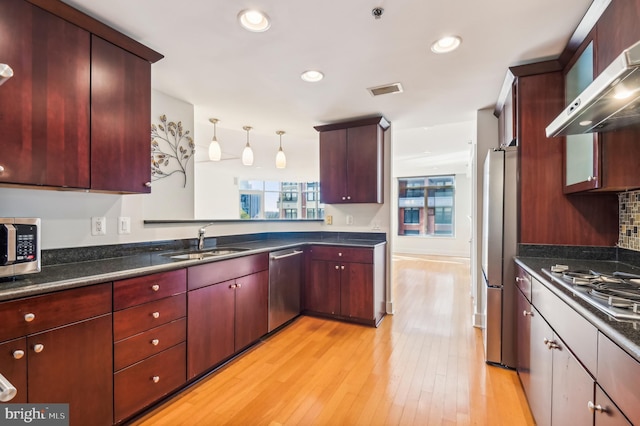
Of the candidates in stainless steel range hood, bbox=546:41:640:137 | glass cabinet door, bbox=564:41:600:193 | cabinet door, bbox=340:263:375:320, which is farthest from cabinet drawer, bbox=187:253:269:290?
glass cabinet door, bbox=564:41:600:193

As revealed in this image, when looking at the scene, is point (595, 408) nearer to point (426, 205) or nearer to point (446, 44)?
point (446, 44)

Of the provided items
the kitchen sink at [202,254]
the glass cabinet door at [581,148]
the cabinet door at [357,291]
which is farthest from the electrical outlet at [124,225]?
the glass cabinet door at [581,148]

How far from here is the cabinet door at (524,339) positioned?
5.90 feet

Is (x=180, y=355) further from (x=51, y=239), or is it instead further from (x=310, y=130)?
(x=310, y=130)

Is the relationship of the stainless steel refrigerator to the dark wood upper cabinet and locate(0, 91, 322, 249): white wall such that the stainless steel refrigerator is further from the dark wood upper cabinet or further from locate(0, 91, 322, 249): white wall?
locate(0, 91, 322, 249): white wall

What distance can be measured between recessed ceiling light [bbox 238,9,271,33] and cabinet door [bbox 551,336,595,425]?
2.26 metres

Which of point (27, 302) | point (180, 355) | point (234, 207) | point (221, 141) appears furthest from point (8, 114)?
point (234, 207)

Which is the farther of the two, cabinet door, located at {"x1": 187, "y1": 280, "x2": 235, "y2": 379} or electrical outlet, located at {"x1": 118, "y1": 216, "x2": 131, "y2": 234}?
electrical outlet, located at {"x1": 118, "y1": 216, "x2": 131, "y2": 234}

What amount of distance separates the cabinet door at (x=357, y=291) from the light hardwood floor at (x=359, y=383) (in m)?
0.18

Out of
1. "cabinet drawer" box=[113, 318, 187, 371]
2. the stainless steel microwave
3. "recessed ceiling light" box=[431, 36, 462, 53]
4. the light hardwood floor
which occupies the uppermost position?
"recessed ceiling light" box=[431, 36, 462, 53]

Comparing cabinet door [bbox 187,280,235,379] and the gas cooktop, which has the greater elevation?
the gas cooktop

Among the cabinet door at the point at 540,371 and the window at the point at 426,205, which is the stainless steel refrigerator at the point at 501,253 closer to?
the cabinet door at the point at 540,371

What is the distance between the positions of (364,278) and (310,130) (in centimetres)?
213

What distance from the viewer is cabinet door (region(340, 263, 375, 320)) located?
314 centimetres
